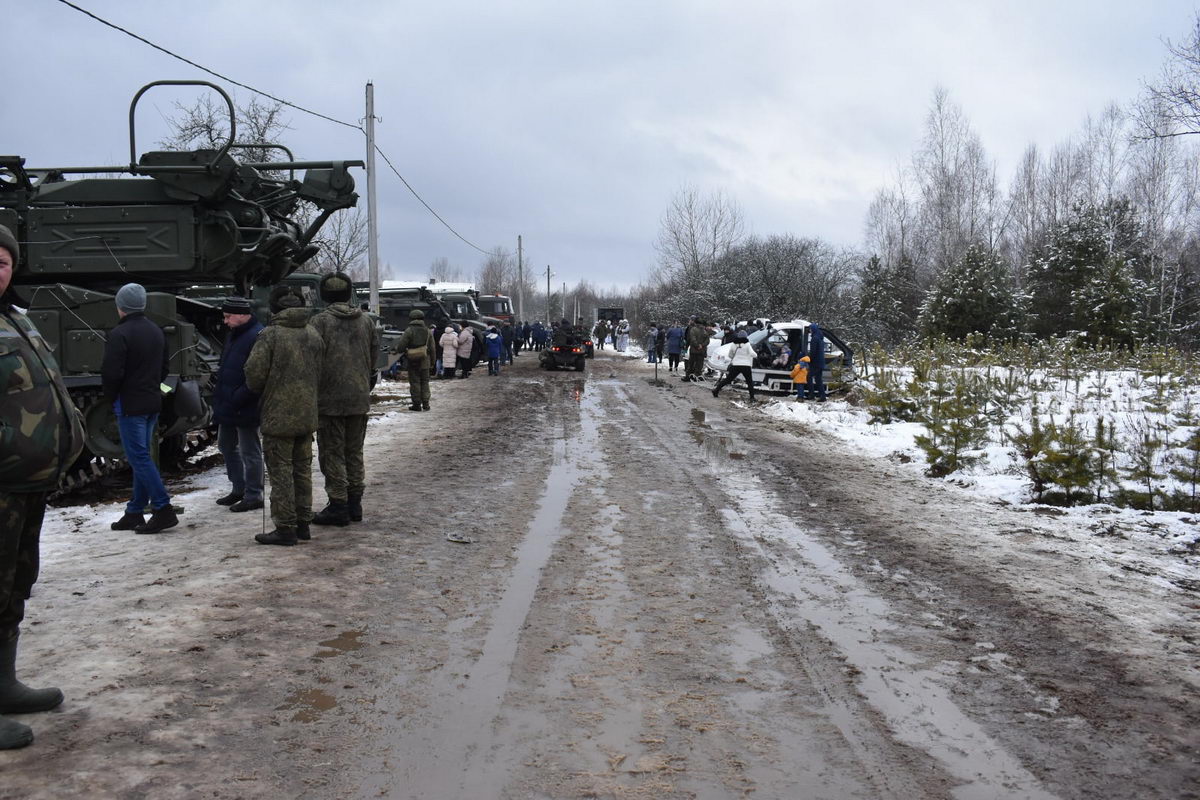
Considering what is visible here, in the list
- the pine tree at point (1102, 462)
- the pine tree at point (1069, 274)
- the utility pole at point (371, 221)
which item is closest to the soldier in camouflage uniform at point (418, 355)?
the utility pole at point (371, 221)

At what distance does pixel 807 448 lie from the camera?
12.6m

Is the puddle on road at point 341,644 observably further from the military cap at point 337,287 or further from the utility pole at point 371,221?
the utility pole at point 371,221

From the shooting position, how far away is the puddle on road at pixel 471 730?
313cm

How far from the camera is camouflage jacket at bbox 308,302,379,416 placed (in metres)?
6.92

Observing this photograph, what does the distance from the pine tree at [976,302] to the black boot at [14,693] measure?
30590mm

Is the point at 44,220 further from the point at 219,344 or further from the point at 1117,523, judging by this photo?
the point at 1117,523

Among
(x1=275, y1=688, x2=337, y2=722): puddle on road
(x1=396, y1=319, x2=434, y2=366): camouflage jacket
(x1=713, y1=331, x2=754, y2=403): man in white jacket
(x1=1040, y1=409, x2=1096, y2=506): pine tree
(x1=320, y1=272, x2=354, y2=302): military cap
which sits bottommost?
(x1=275, y1=688, x2=337, y2=722): puddle on road

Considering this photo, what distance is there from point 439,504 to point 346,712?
14.4 feet

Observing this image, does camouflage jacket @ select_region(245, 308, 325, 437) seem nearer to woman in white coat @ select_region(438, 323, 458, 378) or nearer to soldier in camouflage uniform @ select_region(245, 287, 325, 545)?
soldier in camouflage uniform @ select_region(245, 287, 325, 545)

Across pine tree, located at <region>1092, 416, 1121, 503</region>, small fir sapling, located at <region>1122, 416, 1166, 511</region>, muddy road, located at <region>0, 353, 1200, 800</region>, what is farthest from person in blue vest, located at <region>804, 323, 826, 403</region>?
muddy road, located at <region>0, 353, 1200, 800</region>

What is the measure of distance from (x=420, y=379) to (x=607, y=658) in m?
12.8

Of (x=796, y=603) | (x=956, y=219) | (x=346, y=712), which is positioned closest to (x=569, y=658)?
(x=346, y=712)

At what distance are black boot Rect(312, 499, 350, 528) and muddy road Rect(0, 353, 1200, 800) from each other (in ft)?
0.53

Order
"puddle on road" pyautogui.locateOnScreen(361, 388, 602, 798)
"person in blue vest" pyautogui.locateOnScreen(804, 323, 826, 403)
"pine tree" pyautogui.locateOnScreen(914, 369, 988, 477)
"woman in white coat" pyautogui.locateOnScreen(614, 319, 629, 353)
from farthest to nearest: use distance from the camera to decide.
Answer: "woman in white coat" pyautogui.locateOnScreen(614, 319, 629, 353)
"person in blue vest" pyautogui.locateOnScreen(804, 323, 826, 403)
"pine tree" pyautogui.locateOnScreen(914, 369, 988, 477)
"puddle on road" pyautogui.locateOnScreen(361, 388, 602, 798)
